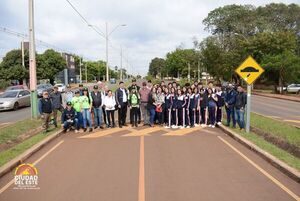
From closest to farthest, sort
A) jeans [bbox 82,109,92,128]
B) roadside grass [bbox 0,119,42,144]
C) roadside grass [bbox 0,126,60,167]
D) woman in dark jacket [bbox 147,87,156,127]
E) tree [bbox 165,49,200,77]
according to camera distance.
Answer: roadside grass [bbox 0,126,60,167]
roadside grass [bbox 0,119,42,144]
jeans [bbox 82,109,92,128]
woman in dark jacket [bbox 147,87,156,127]
tree [bbox 165,49,200,77]

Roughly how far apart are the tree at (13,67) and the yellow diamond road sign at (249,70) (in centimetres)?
5138

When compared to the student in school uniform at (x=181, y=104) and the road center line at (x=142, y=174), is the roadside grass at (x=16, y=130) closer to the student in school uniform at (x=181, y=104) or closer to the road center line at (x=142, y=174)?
the road center line at (x=142, y=174)

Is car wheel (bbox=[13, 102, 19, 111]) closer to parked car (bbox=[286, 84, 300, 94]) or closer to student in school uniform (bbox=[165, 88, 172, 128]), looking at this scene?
student in school uniform (bbox=[165, 88, 172, 128])

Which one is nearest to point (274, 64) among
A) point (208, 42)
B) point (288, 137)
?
point (208, 42)

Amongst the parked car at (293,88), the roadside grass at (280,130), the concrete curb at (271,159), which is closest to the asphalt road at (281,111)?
the roadside grass at (280,130)

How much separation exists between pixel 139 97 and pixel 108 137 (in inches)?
124

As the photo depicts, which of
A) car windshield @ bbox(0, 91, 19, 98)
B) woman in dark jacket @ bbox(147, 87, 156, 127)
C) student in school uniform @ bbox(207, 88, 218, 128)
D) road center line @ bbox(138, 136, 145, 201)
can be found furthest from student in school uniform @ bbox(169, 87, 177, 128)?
car windshield @ bbox(0, 91, 19, 98)

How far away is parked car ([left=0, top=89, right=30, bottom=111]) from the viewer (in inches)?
1069

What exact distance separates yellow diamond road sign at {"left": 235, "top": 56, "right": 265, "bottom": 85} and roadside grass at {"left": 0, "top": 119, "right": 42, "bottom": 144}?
26.9 ft

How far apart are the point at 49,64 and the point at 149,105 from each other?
199 ft

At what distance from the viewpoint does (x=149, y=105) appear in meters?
16.4

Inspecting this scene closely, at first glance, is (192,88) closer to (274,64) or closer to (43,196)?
(43,196)

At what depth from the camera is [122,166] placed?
9.19 meters

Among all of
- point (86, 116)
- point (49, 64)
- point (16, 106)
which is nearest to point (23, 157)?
point (86, 116)
